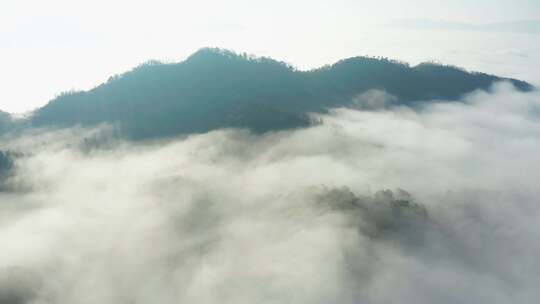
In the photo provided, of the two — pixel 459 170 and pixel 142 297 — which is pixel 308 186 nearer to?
pixel 142 297

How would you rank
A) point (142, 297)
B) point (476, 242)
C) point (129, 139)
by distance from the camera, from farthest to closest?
point (129, 139), point (476, 242), point (142, 297)

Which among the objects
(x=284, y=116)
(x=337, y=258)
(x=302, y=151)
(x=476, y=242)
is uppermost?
(x=284, y=116)

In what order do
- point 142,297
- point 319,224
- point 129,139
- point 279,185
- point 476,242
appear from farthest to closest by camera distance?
point 129,139 → point 279,185 → point 476,242 → point 319,224 → point 142,297

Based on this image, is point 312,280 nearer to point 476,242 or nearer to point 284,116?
point 476,242

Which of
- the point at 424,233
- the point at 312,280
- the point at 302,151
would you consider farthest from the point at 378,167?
the point at 312,280

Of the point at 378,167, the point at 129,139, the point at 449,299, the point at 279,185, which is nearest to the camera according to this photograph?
the point at 449,299

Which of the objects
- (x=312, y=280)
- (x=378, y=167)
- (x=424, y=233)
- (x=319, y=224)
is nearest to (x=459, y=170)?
(x=378, y=167)

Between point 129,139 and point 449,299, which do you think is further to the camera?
point 129,139

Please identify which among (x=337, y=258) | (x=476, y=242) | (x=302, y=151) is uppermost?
(x=302, y=151)

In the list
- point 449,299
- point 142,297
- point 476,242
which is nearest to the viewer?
point 142,297

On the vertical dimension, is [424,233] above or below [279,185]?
below
